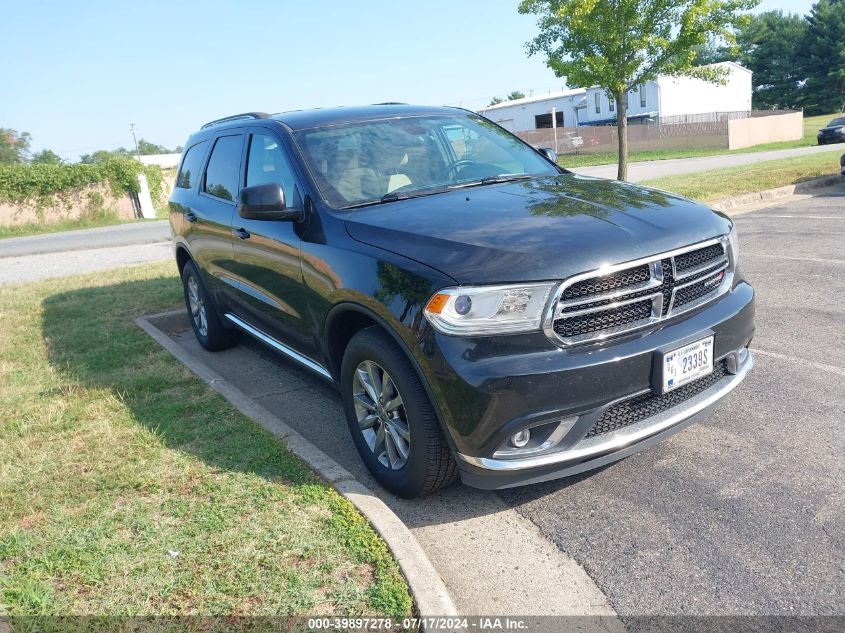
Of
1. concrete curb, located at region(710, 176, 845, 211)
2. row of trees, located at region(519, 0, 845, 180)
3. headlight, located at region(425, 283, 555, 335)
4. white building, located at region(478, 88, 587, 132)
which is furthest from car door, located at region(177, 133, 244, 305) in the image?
white building, located at region(478, 88, 587, 132)

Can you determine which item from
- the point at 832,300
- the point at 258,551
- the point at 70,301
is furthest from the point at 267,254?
the point at 70,301

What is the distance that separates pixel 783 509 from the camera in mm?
3119

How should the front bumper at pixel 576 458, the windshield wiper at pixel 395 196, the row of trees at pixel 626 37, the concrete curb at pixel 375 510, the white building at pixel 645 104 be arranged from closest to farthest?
the concrete curb at pixel 375 510 → the front bumper at pixel 576 458 → the windshield wiper at pixel 395 196 → the row of trees at pixel 626 37 → the white building at pixel 645 104

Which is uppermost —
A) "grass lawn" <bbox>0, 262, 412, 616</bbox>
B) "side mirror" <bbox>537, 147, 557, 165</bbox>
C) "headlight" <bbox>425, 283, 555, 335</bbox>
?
"side mirror" <bbox>537, 147, 557, 165</bbox>

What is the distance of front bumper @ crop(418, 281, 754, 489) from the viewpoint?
2816 mm

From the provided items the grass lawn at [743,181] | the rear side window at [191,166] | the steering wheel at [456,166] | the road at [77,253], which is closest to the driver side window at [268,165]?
the steering wheel at [456,166]

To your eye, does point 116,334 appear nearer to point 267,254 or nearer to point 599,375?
point 267,254

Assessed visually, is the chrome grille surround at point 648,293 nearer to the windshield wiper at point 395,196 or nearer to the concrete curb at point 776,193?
the windshield wiper at point 395,196

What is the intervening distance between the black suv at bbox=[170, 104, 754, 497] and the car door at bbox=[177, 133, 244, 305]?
24.0 inches

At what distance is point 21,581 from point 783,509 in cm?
328

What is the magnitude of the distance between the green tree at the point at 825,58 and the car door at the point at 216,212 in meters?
70.8

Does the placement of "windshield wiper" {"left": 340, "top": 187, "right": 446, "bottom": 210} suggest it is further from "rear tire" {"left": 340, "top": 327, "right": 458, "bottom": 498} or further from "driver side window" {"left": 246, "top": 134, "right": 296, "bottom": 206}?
"rear tire" {"left": 340, "top": 327, "right": 458, "bottom": 498}

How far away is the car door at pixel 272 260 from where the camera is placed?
402 cm

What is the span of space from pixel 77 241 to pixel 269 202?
63.8ft
